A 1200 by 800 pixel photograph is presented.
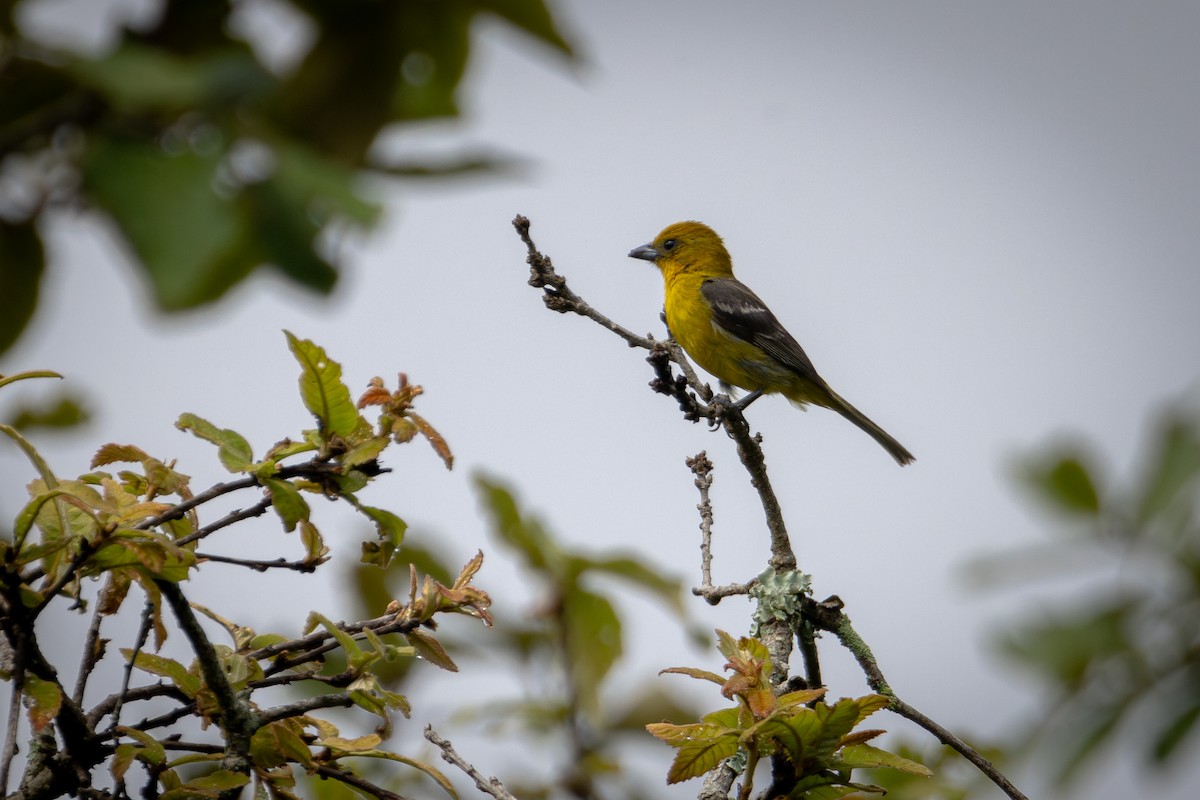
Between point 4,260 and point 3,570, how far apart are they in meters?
1.16

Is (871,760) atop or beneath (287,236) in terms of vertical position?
beneath

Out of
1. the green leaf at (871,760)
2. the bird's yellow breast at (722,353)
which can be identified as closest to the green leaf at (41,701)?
the green leaf at (871,760)

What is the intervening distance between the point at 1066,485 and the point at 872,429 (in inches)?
337

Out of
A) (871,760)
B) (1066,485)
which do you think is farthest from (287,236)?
(871,760)

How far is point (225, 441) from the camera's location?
2178mm

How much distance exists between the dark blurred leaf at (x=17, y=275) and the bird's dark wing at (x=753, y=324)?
25.4ft

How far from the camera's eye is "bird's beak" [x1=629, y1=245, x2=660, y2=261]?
385 inches

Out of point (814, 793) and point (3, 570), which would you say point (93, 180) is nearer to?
point (3, 570)

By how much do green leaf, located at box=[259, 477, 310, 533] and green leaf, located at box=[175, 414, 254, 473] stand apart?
6cm

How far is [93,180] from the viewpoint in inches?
34.1

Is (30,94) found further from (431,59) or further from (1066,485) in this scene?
(1066,485)

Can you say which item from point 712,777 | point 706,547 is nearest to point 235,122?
point 712,777

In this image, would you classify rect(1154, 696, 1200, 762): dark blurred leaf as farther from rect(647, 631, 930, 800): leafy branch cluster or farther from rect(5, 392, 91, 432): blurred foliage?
rect(5, 392, 91, 432): blurred foliage

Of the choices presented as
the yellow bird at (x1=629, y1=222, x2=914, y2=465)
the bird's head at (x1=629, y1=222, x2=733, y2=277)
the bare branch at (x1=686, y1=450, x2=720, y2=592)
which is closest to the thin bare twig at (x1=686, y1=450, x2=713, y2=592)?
the bare branch at (x1=686, y1=450, x2=720, y2=592)
